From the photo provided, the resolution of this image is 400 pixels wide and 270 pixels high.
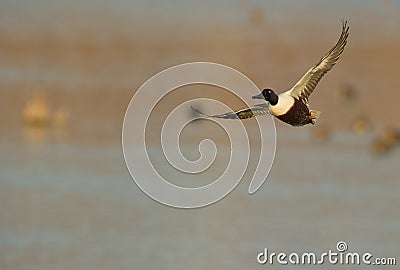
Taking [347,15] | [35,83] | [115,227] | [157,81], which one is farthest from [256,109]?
[347,15]

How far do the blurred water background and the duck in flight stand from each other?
6.64 feet

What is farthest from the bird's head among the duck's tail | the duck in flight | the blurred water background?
the blurred water background

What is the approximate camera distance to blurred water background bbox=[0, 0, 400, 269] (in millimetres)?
7660

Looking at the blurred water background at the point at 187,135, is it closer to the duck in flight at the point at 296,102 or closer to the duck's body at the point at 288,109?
the duck in flight at the point at 296,102

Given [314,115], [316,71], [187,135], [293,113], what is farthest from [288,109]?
[187,135]

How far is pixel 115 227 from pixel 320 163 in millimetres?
2241

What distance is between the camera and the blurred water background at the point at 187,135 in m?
7.66

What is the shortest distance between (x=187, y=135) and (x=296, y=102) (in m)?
5.10

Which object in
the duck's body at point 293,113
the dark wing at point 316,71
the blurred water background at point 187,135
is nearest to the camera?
the duck's body at point 293,113

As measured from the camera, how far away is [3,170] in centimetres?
924

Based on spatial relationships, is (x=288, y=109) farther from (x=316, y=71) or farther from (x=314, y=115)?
(x=316, y=71)

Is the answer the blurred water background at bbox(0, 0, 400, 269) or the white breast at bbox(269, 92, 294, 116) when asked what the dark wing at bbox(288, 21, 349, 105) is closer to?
the white breast at bbox(269, 92, 294, 116)

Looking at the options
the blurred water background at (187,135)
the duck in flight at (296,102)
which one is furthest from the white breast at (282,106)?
the blurred water background at (187,135)

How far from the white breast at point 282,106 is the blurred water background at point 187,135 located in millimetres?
2177
